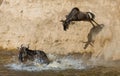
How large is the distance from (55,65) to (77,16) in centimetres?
256

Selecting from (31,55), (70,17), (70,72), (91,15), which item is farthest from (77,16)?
(70,72)

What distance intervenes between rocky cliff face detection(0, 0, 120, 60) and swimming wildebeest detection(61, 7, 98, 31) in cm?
18

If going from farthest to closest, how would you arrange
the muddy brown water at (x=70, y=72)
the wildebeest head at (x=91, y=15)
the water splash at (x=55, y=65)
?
1. the wildebeest head at (x=91, y=15)
2. the water splash at (x=55, y=65)
3. the muddy brown water at (x=70, y=72)

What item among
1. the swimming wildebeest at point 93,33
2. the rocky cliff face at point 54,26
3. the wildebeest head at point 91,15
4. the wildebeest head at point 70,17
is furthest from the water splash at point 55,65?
the wildebeest head at point 91,15

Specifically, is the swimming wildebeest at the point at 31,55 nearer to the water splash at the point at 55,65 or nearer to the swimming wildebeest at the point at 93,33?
the water splash at the point at 55,65

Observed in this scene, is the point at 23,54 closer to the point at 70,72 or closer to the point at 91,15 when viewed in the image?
the point at 70,72

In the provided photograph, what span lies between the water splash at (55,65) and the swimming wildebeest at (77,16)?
1.60 meters

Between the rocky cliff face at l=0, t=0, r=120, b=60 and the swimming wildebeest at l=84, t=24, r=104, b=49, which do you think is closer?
the rocky cliff face at l=0, t=0, r=120, b=60

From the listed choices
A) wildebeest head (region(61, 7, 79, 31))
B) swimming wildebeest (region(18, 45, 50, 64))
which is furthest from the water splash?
wildebeest head (region(61, 7, 79, 31))

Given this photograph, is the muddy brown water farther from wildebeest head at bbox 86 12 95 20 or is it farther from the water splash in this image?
wildebeest head at bbox 86 12 95 20

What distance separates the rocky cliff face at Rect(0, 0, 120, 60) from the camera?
15.8 m

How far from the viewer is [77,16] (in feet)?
53.4

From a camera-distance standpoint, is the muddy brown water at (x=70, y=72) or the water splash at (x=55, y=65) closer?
the muddy brown water at (x=70, y=72)

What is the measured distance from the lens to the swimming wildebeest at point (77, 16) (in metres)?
16.2
